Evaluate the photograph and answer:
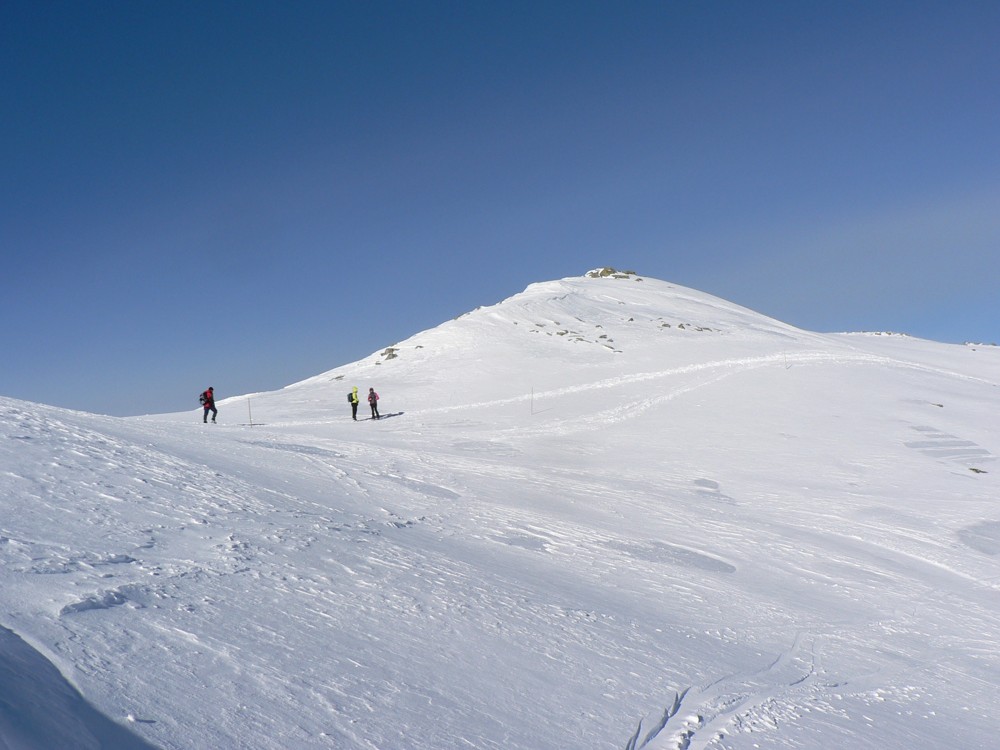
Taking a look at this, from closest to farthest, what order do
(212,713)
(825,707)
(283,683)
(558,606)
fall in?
(212,713)
(283,683)
(825,707)
(558,606)

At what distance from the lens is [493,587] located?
889 cm

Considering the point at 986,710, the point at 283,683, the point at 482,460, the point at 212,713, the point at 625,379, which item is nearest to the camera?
the point at 212,713

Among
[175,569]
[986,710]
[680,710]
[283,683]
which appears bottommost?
[986,710]

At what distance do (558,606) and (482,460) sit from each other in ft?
35.4

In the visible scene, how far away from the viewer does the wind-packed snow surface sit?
16.9ft

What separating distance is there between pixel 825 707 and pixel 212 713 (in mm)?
5897

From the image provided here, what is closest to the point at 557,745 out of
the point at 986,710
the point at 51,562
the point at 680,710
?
the point at 680,710

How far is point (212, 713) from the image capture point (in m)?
4.62

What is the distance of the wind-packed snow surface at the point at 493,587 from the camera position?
16.9 feet

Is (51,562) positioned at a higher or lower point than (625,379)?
lower

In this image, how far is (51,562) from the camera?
6676 millimetres

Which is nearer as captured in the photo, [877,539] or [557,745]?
[557,745]

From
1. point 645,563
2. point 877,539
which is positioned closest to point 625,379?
point 877,539

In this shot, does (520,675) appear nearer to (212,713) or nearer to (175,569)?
(212,713)
